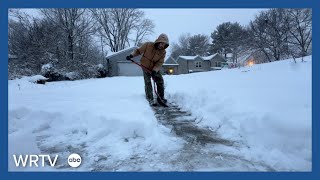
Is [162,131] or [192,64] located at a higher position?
[192,64]

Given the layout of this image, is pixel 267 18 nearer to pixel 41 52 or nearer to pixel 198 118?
pixel 41 52

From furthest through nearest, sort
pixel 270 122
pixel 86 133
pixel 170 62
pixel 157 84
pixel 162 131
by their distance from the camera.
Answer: pixel 170 62, pixel 157 84, pixel 162 131, pixel 86 133, pixel 270 122

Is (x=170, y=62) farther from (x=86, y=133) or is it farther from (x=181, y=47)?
(x=86, y=133)

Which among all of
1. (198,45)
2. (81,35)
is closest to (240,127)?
(81,35)

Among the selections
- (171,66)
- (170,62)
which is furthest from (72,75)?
(170,62)

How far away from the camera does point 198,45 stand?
201 feet

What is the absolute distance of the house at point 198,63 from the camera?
4997cm

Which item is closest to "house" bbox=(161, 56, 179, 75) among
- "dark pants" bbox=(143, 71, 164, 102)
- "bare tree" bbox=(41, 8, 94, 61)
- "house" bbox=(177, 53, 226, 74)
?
"house" bbox=(177, 53, 226, 74)

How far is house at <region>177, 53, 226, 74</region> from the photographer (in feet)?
164

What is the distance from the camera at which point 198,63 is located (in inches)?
2005

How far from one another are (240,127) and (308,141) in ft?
3.25

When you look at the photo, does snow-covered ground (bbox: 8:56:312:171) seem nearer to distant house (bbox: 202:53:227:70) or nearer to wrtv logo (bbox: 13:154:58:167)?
wrtv logo (bbox: 13:154:58:167)

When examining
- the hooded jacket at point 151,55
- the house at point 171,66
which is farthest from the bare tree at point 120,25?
the hooded jacket at point 151,55

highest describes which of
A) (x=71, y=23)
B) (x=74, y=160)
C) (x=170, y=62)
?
(x=71, y=23)
